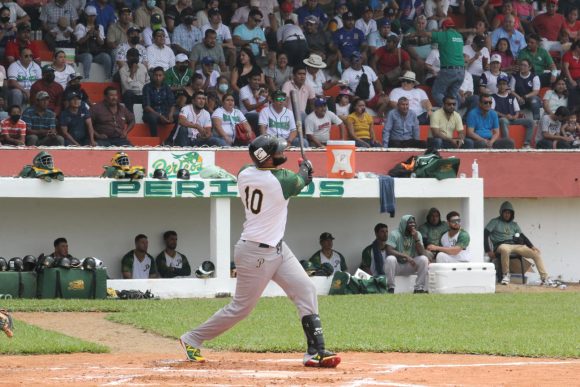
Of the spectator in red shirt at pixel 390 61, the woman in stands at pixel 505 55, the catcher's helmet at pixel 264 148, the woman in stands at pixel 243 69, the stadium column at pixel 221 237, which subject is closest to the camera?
the catcher's helmet at pixel 264 148

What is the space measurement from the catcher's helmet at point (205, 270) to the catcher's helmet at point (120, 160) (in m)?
1.85

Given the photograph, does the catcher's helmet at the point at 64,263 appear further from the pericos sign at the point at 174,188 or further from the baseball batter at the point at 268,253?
the baseball batter at the point at 268,253

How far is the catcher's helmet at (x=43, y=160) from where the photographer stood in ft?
60.5

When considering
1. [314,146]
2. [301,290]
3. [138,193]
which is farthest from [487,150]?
[301,290]

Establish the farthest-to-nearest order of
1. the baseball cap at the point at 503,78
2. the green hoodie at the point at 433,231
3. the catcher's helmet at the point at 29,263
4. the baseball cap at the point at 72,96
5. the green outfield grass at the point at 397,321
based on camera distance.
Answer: the baseball cap at the point at 503,78
the green hoodie at the point at 433,231
the baseball cap at the point at 72,96
the catcher's helmet at the point at 29,263
the green outfield grass at the point at 397,321

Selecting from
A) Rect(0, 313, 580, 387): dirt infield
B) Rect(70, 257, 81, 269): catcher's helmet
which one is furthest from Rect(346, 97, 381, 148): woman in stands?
Rect(0, 313, 580, 387): dirt infield

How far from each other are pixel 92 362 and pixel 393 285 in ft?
29.4

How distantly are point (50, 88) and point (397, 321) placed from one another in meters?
7.84

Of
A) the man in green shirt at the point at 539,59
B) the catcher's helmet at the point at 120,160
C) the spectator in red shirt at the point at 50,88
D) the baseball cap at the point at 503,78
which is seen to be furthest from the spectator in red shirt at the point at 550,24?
the catcher's helmet at the point at 120,160

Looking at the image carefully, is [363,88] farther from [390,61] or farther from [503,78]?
[503,78]

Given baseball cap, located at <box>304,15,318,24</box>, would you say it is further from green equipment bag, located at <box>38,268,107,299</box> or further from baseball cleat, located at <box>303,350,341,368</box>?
baseball cleat, located at <box>303,350,341,368</box>

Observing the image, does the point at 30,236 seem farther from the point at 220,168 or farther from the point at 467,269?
the point at 467,269

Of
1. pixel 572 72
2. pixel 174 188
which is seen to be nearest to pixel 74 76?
pixel 174 188

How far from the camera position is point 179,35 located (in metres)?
22.9
